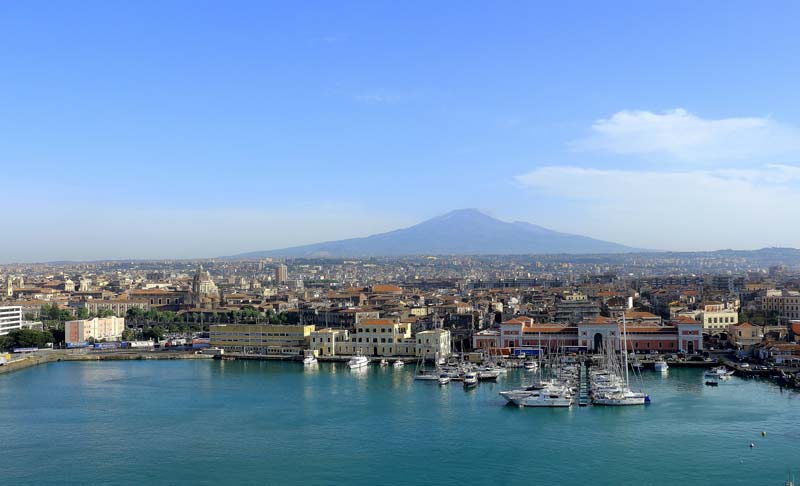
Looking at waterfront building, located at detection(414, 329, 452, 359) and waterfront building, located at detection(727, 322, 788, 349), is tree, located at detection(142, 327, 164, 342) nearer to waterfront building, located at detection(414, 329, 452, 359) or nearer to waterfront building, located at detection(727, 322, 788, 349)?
waterfront building, located at detection(414, 329, 452, 359)

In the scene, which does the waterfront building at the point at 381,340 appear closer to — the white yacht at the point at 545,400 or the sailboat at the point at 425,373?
the sailboat at the point at 425,373

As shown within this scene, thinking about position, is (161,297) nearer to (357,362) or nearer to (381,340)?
(381,340)

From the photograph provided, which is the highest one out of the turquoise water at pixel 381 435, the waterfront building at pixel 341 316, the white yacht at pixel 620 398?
the waterfront building at pixel 341 316

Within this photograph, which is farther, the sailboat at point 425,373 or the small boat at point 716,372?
the sailboat at point 425,373

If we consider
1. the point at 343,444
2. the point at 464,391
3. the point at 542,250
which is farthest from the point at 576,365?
the point at 542,250

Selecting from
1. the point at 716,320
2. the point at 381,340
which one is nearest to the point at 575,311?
the point at 716,320

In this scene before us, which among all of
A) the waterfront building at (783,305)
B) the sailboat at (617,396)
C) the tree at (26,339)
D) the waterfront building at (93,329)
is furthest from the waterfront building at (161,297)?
the sailboat at (617,396)

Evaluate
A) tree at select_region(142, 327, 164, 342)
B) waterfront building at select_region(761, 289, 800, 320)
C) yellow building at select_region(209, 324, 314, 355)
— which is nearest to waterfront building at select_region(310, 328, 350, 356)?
yellow building at select_region(209, 324, 314, 355)
